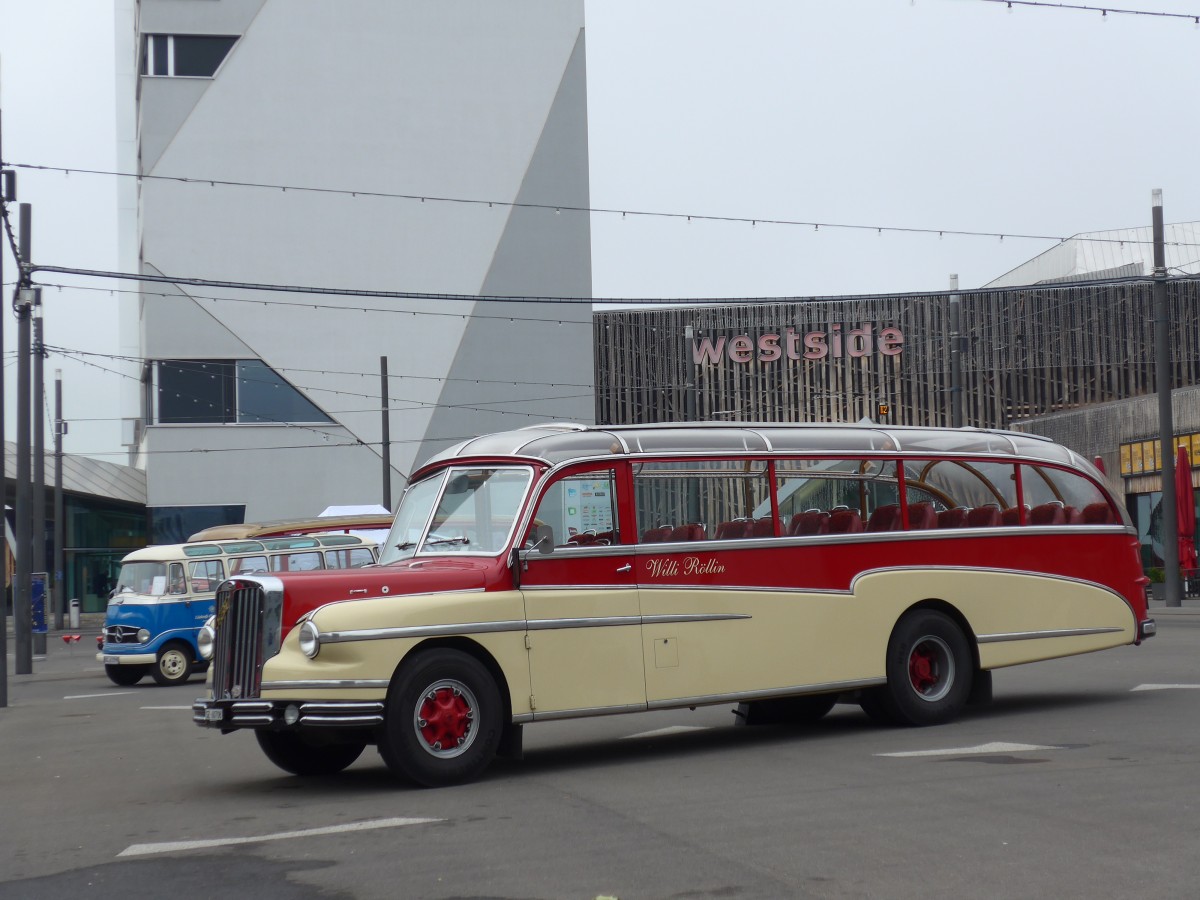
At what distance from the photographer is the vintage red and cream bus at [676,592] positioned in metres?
9.70

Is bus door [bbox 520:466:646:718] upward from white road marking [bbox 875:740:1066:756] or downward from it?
upward

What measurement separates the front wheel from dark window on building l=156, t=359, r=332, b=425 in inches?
1463

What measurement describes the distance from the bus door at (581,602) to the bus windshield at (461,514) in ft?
0.77

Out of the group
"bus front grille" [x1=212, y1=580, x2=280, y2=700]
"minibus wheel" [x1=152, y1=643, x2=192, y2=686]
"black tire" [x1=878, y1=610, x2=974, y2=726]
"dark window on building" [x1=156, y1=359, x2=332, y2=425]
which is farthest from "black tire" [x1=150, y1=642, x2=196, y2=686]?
"dark window on building" [x1=156, y1=359, x2=332, y2=425]

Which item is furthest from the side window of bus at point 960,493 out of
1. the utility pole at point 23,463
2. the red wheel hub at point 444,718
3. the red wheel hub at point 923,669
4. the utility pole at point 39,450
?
the utility pole at point 39,450

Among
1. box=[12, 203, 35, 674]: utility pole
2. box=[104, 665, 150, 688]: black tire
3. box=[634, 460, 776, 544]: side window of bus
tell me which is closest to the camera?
box=[634, 460, 776, 544]: side window of bus

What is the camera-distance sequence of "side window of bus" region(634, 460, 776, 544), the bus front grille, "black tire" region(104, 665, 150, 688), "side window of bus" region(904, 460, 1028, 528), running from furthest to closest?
"black tire" region(104, 665, 150, 688)
"side window of bus" region(904, 460, 1028, 528)
"side window of bus" region(634, 460, 776, 544)
the bus front grille

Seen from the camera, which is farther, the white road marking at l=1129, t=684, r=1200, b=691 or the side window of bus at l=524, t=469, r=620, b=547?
the white road marking at l=1129, t=684, r=1200, b=691

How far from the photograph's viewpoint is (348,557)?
26.5m

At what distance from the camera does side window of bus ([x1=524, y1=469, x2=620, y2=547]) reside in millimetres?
10609

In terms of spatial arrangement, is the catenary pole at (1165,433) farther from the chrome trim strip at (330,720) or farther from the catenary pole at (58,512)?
the catenary pole at (58,512)

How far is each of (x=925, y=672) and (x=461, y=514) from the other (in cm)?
420

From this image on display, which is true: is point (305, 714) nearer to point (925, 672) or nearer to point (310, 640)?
point (310, 640)

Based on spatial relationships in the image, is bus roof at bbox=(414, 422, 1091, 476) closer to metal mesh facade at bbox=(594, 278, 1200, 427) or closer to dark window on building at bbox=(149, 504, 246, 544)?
dark window on building at bbox=(149, 504, 246, 544)
